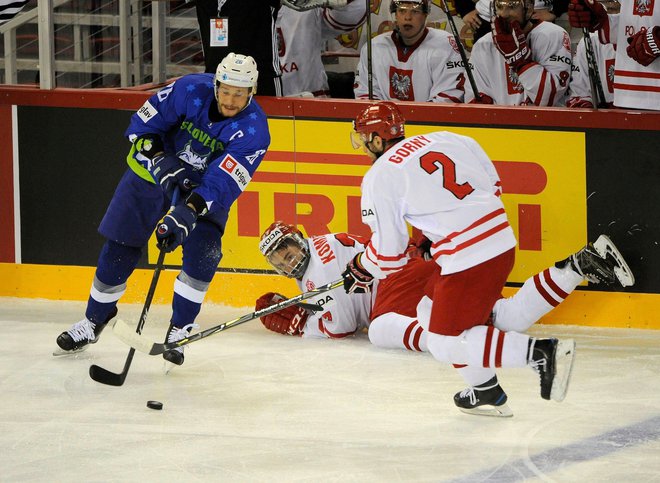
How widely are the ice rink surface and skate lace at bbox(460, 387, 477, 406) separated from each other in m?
0.07

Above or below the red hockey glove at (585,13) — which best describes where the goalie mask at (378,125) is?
below

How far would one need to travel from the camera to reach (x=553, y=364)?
363 centimetres

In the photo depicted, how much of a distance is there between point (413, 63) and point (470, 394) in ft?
6.41

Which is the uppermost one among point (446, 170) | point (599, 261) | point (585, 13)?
point (585, 13)

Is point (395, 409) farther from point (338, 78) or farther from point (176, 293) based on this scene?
point (338, 78)

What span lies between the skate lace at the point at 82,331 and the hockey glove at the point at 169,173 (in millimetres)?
629

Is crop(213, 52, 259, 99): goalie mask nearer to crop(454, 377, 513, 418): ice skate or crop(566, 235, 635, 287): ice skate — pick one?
crop(454, 377, 513, 418): ice skate

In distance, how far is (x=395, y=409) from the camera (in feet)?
13.0

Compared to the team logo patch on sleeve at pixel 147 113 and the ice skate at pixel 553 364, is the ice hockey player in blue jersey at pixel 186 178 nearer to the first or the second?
the team logo patch on sleeve at pixel 147 113

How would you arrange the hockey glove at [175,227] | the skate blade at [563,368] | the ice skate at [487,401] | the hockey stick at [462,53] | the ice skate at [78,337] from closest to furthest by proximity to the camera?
1. the skate blade at [563,368]
2. the ice skate at [487,401]
3. the hockey glove at [175,227]
4. the ice skate at [78,337]
5. the hockey stick at [462,53]

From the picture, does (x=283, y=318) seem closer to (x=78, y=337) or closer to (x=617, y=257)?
(x=78, y=337)

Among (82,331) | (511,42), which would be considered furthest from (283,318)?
(511,42)

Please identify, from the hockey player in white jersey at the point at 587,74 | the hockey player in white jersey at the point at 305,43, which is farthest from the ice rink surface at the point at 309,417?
the hockey player in white jersey at the point at 305,43

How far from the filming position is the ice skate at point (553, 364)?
3619 millimetres
